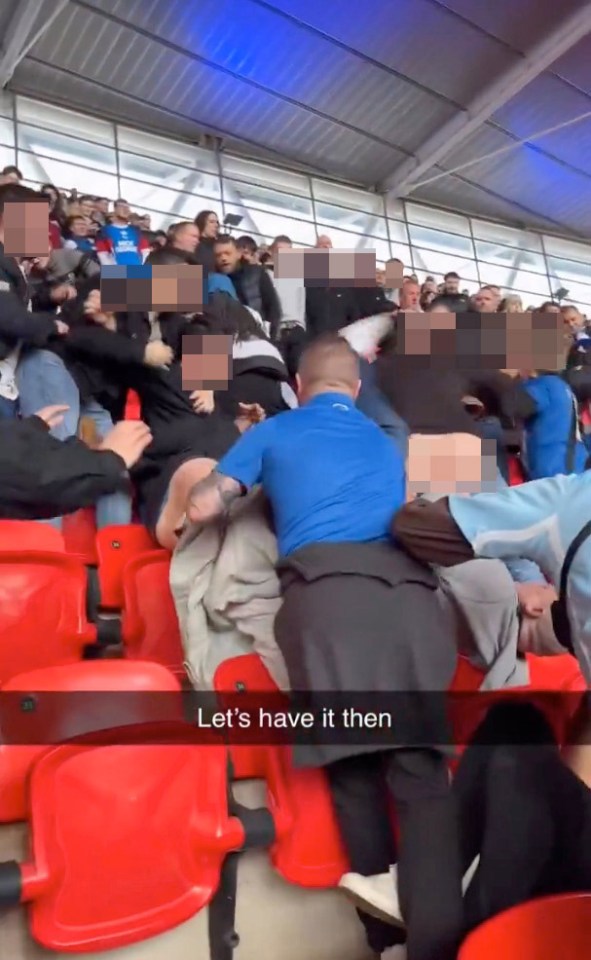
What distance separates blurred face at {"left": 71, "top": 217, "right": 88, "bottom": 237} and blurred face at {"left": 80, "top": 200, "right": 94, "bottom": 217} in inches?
3.8

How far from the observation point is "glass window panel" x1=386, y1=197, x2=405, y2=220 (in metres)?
8.70

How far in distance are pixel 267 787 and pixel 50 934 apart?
1.22 ft

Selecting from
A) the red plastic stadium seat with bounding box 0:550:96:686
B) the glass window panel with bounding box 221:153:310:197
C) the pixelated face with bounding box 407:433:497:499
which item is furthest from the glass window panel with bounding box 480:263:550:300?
the red plastic stadium seat with bounding box 0:550:96:686

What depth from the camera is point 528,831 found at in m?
1.03

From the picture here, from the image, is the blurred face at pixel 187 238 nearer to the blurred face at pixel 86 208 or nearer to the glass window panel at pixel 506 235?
the blurred face at pixel 86 208

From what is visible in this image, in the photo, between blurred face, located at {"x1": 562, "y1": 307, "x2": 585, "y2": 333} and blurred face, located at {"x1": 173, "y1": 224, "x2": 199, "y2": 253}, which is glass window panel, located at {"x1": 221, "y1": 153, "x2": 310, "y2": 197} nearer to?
blurred face, located at {"x1": 562, "y1": 307, "x2": 585, "y2": 333}

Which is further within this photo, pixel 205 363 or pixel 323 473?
pixel 205 363

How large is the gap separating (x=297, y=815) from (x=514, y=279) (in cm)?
970

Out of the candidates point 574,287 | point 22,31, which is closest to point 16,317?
point 22,31

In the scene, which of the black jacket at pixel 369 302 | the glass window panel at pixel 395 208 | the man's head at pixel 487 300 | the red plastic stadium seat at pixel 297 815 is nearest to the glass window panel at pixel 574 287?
the glass window panel at pixel 395 208

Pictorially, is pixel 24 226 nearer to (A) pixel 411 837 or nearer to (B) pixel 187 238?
(B) pixel 187 238

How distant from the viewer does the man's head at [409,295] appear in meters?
4.18

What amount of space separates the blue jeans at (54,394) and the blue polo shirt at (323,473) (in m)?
0.78

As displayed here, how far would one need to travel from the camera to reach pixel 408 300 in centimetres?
422
